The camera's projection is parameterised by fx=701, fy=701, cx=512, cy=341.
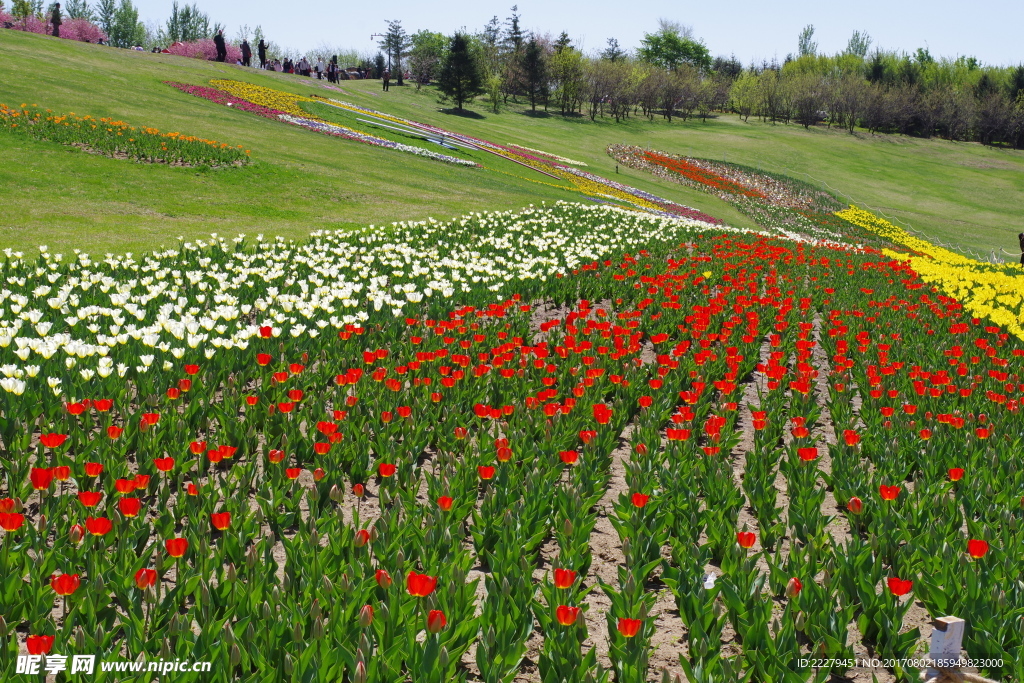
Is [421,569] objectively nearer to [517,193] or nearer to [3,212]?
[3,212]

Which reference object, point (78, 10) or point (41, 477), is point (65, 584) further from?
point (78, 10)

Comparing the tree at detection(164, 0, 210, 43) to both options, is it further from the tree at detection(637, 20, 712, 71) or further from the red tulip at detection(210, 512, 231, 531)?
the red tulip at detection(210, 512, 231, 531)

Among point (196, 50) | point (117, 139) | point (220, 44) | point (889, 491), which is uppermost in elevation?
point (196, 50)

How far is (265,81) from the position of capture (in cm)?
4266

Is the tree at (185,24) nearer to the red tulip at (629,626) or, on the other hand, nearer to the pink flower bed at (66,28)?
the pink flower bed at (66,28)

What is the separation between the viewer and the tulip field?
2.88 meters

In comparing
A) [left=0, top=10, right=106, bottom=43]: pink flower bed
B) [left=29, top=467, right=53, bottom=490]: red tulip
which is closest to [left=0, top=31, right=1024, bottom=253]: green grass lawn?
[left=29, top=467, right=53, bottom=490]: red tulip

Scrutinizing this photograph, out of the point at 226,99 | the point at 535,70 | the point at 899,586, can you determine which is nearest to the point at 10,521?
the point at 899,586

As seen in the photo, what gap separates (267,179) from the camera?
18.3 metres

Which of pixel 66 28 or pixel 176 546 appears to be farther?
pixel 66 28

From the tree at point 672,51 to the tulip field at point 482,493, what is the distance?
12952 cm

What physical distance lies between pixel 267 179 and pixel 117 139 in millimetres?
4319

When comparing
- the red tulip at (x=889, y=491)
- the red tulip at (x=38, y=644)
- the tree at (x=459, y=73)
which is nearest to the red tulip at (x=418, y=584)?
the red tulip at (x=38, y=644)

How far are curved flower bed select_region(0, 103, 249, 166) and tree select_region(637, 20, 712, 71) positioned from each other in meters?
118
